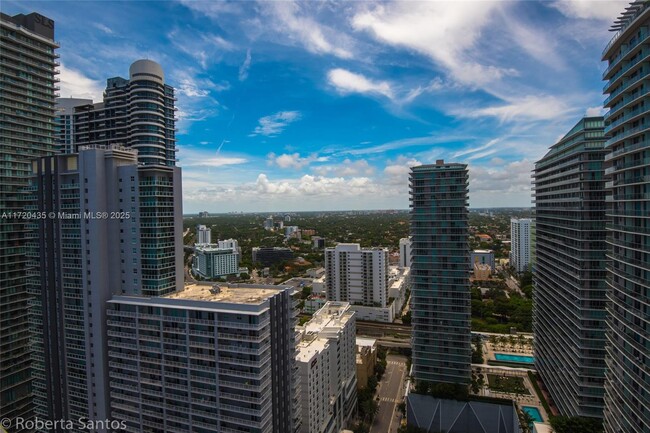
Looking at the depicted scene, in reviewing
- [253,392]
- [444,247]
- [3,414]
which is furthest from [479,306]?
[3,414]

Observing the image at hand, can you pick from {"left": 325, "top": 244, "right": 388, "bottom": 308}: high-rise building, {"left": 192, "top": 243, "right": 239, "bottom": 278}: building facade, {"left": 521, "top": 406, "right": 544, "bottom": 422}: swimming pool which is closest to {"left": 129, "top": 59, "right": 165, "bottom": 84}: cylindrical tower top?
{"left": 325, "top": 244, "right": 388, "bottom": 308}: high-rise building

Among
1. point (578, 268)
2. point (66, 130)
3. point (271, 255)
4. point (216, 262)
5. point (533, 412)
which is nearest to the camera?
point (578, 268)

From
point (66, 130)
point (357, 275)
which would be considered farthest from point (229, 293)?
point (357, 275)

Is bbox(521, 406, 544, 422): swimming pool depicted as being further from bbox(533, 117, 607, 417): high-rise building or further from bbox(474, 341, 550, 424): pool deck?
bbox(533, 117, 607, 417): high-rise building

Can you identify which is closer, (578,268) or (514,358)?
(578,268)

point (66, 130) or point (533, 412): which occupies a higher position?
point (66, 130)

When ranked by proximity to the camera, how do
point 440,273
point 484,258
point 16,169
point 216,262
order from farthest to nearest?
point 484,258
point 216,262
point 440,273
point 16,169

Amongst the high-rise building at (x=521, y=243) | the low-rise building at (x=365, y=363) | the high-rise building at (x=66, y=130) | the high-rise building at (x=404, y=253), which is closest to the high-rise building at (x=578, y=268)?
the low-rise building at (x=365, y=363)

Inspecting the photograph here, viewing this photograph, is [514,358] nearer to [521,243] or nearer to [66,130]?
[521,243]
